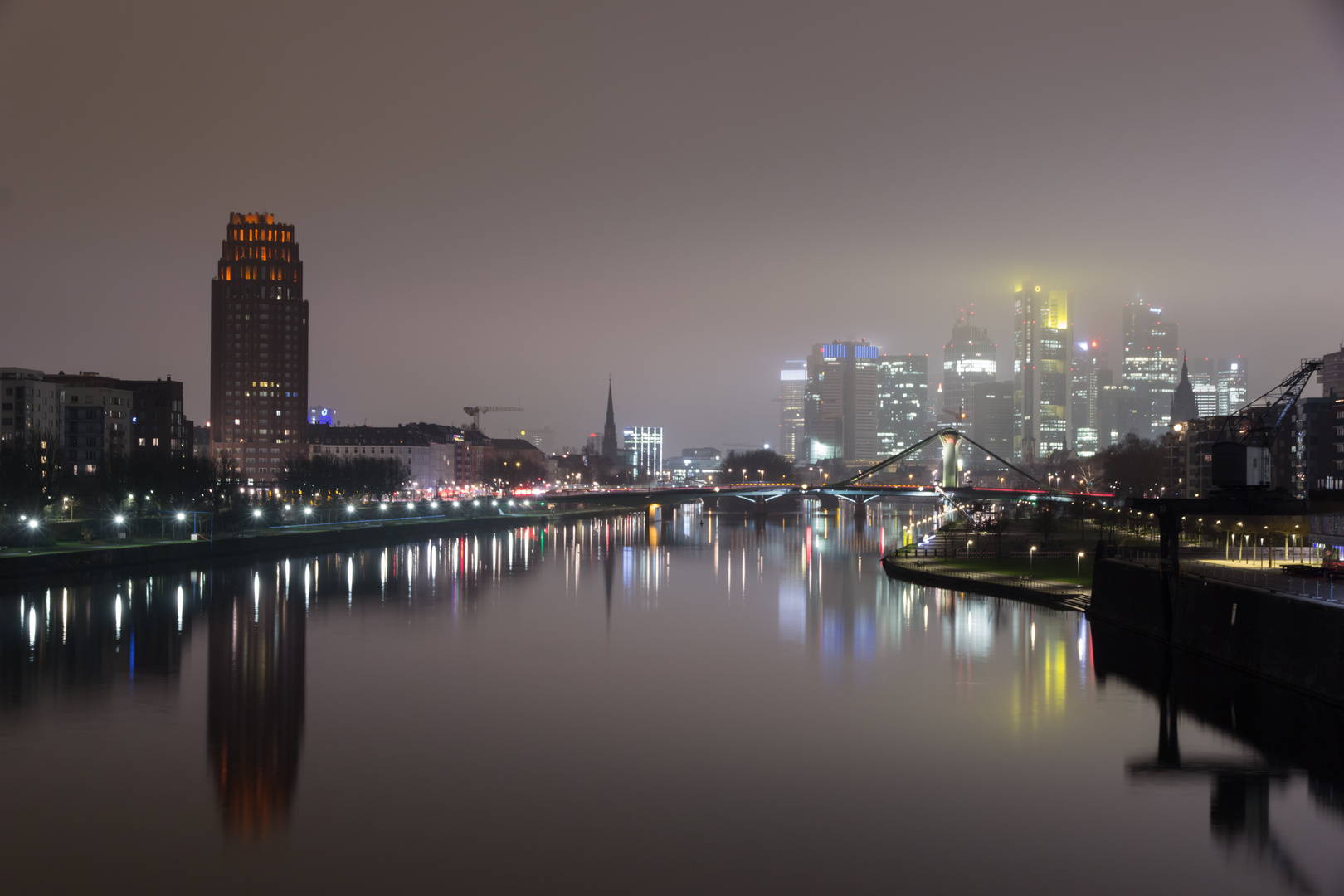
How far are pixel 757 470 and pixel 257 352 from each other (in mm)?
79212

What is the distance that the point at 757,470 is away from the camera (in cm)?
17900

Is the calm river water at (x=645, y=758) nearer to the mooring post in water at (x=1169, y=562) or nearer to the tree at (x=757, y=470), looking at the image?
the mooring post in water at (x=1169, y=562)

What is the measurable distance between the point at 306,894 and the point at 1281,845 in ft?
41.6

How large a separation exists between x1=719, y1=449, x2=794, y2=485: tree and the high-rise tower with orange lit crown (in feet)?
226

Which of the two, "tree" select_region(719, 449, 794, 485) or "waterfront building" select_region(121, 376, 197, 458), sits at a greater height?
"waterfront building" select_region(121, 376, 197, 458)

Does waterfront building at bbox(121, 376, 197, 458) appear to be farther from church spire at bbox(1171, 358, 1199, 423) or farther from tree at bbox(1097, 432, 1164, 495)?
church spire at bbox(1171, 358, 1199, 423)

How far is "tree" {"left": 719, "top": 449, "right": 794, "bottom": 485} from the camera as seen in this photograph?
176125mm

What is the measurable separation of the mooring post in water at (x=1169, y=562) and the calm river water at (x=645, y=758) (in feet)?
4.06

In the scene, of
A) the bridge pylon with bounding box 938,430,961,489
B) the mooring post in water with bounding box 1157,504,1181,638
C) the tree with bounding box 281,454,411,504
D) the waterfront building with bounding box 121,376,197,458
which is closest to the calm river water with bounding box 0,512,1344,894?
the mooring post in water with bounding box 1157,504,1181,638

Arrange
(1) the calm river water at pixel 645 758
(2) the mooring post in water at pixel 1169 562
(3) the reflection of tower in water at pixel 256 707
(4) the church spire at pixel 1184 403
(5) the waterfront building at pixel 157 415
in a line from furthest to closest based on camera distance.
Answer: (4) the church spire at pixel 1184 403
(5) the waterfront building at pixel 157 415
(2) the mooring post in water at pixel 1169 562
(3) the reflection of tower in water at pixel 256 707
(1) the calm river water at pixel 645 758

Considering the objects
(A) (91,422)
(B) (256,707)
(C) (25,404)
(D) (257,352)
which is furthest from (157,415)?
(B) (256,707)

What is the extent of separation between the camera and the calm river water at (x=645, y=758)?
1475 centimetres

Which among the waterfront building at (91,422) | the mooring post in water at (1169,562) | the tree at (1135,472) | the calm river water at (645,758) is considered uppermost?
the waterfront building at (91,422)

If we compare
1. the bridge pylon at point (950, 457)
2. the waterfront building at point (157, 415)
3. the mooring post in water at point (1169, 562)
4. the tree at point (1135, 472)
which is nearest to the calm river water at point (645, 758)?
the mooring post in water at point (1169, 562)
